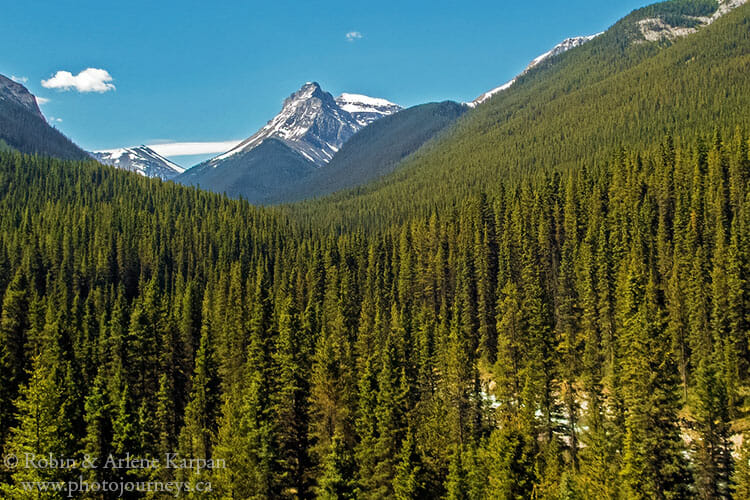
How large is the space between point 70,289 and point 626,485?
4571 inches

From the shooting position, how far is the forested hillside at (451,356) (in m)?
35.2

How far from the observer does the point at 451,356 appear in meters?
52.3

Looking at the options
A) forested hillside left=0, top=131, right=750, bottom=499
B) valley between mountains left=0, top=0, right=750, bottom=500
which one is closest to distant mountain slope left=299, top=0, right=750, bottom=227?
valley between mountains left=0, top=0, right=750, bottom=500

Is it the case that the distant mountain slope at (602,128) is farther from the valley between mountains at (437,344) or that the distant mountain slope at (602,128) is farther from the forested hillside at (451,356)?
the forested hillside at (451,356)

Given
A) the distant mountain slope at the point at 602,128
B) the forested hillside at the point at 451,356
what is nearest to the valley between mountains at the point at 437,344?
the forested hillside at the point at 451,356

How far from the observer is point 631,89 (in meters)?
183

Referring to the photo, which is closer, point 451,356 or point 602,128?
point 451,356

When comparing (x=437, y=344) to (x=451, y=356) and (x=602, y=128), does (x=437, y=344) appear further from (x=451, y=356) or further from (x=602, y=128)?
(x=602, y=128)

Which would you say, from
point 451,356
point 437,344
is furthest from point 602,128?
point 451,356

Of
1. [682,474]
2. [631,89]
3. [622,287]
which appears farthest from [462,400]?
[631,89]

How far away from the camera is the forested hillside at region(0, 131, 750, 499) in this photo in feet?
115

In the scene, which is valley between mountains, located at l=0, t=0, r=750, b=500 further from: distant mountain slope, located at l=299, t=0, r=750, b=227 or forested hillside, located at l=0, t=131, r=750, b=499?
distant mountain slope, located at l=299, t=0, r=750, b=227

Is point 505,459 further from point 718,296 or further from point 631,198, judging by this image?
point 631,198

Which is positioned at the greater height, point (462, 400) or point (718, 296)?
point (718, 296)
